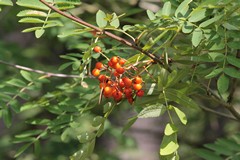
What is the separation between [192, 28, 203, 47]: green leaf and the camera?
1.54m

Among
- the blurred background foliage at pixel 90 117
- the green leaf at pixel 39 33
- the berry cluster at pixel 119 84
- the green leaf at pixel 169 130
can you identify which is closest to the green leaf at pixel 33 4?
the green leaf at pixel 39 33

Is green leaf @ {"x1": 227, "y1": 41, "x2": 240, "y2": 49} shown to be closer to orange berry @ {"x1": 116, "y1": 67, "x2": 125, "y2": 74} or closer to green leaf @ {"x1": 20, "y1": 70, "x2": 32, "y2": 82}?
orange berry @ {"x1": 116, "y1": 67, "x2": 125, "y2": 74}

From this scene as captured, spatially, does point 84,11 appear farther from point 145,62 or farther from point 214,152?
point 145,62

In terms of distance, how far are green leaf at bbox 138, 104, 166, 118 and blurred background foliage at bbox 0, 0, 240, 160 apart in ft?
3.85

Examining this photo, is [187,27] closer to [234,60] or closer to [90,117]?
[234,60]

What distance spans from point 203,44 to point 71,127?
736 mm

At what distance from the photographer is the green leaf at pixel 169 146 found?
4.72 feet

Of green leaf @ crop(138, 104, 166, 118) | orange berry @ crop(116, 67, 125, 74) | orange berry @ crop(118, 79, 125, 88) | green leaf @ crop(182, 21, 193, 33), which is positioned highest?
green leaf @ crop(182, 21, 193, 33)

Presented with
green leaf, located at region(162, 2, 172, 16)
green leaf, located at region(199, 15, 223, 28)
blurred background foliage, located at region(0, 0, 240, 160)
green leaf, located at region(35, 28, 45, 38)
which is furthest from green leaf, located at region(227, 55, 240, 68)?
blurred background foliage, located at region(0, 0, 240, 160)

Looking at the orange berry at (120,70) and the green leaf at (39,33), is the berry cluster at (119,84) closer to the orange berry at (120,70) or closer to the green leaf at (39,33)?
the orange berry at (120,70)

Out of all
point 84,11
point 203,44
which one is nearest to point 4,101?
point 203,44

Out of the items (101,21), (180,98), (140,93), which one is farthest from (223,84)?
(101,21)

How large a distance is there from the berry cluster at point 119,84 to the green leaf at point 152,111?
0.07m

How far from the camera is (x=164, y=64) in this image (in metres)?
1.58
